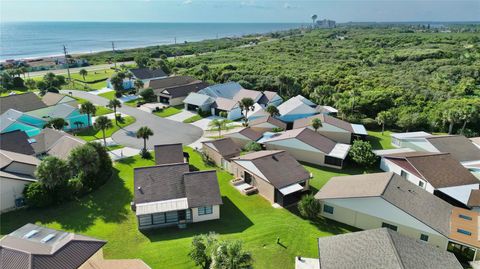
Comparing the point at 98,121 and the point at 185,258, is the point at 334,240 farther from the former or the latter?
the point at 98,121

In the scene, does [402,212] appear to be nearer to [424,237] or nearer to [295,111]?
[424,237]

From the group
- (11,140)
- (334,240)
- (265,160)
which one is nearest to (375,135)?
(265,160)

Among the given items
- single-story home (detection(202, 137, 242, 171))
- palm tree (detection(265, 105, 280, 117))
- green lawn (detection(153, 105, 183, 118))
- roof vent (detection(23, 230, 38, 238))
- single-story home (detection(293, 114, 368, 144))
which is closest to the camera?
roof vent (detection(23, 230, 38, 238))

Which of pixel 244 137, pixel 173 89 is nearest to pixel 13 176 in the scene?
pixel 244 137

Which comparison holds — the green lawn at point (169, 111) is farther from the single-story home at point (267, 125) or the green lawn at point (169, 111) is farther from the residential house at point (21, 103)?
the residential house at point (21, 103)

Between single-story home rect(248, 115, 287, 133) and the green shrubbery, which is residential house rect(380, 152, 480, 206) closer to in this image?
single-story home rect(248, 115, 287, 133)

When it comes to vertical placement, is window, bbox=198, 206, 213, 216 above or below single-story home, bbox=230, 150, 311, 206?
below

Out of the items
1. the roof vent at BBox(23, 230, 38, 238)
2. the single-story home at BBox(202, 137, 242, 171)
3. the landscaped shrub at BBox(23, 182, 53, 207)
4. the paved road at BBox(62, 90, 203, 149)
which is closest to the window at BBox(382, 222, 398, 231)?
the single-story home at BBox(202, 137, 242, 171)
